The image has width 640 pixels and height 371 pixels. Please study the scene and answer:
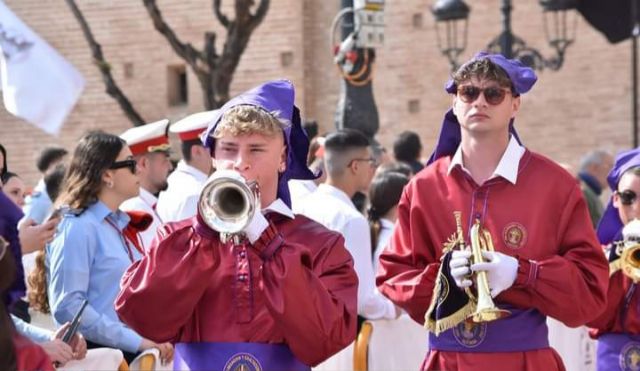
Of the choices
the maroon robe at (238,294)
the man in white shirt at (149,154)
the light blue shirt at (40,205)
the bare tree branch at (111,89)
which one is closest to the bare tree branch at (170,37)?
the bare tree branch at (111,89)

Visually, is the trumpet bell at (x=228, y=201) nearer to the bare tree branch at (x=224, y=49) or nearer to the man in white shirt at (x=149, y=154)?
the man in white shirt at (x=149, y=154)

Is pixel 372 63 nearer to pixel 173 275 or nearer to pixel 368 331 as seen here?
pixel 368 331

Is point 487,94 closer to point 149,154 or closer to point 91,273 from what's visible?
point 91,273

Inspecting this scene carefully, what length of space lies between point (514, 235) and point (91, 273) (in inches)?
88.6

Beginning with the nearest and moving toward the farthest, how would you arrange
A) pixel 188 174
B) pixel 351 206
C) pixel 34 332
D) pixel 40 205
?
pixel 34 332, pixel 351 206, pixel 188 174, pixel 40 205

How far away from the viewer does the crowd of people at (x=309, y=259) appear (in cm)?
545

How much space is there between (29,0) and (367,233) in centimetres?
1585

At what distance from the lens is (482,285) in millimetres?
5922

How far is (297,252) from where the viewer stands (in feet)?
18.0

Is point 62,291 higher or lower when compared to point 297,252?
lower

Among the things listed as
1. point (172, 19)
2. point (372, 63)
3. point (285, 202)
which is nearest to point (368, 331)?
point (285, 202)

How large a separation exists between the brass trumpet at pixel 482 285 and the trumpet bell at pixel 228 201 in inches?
42.8

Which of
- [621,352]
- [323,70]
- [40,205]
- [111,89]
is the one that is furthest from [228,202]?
[323,70]

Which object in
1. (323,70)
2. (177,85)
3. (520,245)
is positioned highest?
(520,245)
